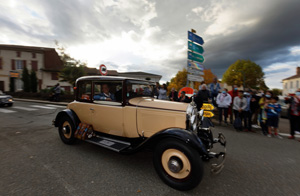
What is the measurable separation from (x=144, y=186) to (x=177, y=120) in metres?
1.17

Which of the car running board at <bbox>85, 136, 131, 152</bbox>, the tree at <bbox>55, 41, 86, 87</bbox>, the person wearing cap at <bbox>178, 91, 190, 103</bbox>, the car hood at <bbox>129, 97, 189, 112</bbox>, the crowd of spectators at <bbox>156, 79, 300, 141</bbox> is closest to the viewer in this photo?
the car hood at <bbox>129, 97, 189, 112</bbox>

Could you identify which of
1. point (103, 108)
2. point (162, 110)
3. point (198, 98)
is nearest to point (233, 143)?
point (198, 98)

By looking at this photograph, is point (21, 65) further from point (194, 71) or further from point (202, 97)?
point (202, 97)

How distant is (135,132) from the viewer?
2766 millimetres

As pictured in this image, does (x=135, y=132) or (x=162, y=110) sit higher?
(x=162, y=110)

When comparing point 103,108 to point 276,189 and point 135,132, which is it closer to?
point 135,132

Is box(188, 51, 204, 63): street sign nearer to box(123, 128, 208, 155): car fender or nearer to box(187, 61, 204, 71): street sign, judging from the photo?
box(187, 61, 204, 71): street sign

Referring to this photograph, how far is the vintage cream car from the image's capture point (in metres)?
2.03

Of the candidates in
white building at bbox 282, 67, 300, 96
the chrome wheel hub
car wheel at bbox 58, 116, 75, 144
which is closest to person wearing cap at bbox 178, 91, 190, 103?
the chrome wheel hub

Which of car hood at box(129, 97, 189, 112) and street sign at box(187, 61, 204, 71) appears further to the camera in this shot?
street sign at box(187, 61, 204, 71)

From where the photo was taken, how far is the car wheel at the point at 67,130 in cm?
345

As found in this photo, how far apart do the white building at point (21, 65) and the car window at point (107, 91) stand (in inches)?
946

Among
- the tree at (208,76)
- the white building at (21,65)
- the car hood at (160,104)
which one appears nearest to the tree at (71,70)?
the white building at (21,65)

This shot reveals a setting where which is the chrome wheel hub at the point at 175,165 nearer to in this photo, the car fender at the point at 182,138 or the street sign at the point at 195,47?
the car fender at the point at 182,138
